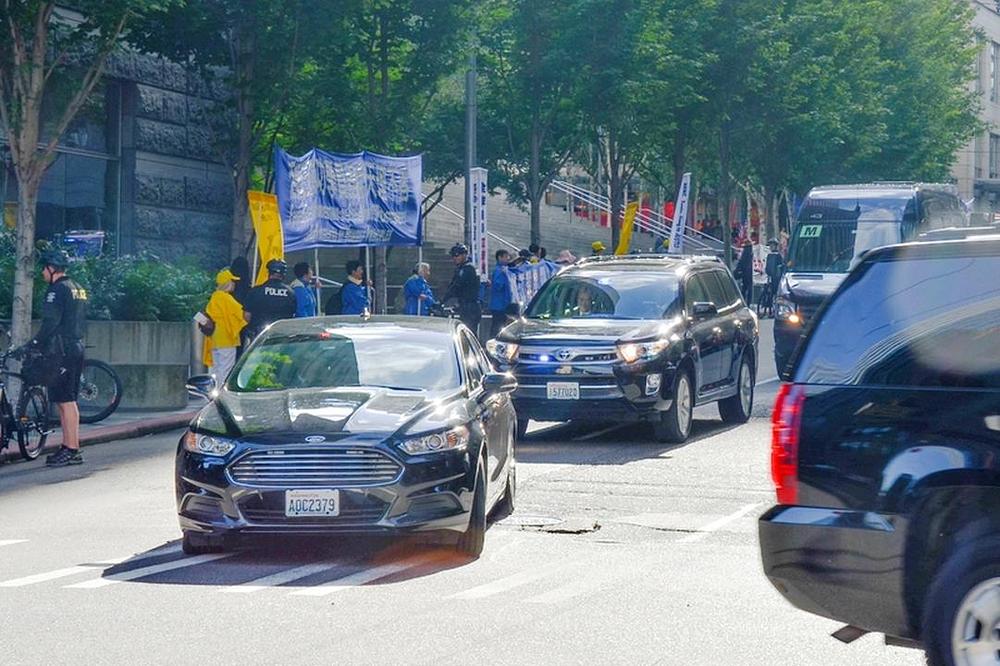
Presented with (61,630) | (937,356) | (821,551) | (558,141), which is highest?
(558,141)

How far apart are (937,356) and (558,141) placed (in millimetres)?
29015

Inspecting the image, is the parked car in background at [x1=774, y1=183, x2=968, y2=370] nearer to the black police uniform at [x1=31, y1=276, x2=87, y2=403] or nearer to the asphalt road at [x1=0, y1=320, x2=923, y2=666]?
the black police uniform at [x1=31, y1=276, x2=87, y2=403]

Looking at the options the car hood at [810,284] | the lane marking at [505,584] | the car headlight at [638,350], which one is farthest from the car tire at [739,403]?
the lane marking at [505,584]

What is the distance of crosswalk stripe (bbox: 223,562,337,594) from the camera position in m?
9.59

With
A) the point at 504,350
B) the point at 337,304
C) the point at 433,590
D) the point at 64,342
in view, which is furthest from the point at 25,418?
the point at 433,590

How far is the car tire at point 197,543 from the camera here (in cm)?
1076

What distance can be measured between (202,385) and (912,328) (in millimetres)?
6202

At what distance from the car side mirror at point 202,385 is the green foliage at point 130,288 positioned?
10.6m

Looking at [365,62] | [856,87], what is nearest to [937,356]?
[365,62]

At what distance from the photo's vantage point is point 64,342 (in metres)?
16.1

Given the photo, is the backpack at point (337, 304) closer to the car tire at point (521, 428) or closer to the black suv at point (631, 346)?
the black suv at point (631, 346)

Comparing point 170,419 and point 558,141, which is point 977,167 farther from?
point 170,419

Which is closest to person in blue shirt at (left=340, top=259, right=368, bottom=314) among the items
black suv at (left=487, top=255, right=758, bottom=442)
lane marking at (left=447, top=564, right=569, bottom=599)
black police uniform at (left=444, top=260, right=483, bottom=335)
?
black police uniform at (left=444, top=260, right=483, bottom=335)

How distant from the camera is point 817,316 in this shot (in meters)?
7.02
